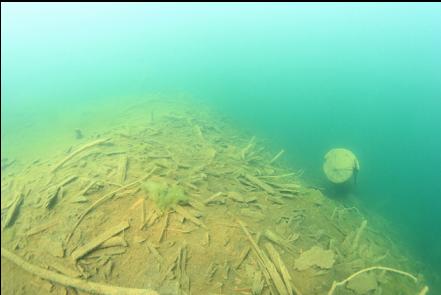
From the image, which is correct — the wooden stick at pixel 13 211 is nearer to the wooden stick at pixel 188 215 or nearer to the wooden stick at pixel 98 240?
the wooden stick at pixel 98 240

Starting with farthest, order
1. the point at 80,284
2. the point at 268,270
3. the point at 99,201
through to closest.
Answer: the point at 99,201, the point at 268,270, the point at 80,284

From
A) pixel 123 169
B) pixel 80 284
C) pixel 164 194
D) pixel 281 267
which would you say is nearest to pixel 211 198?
pixel 164 194

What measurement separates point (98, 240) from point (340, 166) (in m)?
7.80

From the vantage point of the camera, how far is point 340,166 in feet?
29.7

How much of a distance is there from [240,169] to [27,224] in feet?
16.2

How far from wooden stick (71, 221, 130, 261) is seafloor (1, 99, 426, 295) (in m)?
0.02

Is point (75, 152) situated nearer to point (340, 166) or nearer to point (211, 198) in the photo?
point (211, 198)

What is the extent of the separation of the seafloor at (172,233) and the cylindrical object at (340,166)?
2003 mm

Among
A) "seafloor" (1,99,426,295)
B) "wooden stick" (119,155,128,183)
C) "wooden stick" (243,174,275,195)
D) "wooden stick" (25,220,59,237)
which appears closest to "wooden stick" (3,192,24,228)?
"seafloor" (1,99,426,295)

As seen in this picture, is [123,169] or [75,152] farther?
[75,152]

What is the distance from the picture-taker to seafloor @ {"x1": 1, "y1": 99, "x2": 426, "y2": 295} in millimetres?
4004

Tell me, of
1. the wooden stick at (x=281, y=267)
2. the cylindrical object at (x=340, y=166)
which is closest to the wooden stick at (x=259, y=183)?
the wooden stick at (x=281, y=267)

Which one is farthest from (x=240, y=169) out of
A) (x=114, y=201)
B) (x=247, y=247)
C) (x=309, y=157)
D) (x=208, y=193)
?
(x=309, y=157)

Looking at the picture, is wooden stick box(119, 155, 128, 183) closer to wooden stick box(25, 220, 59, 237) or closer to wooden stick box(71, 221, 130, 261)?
wooden stick box(71, 221, 130, 261)
